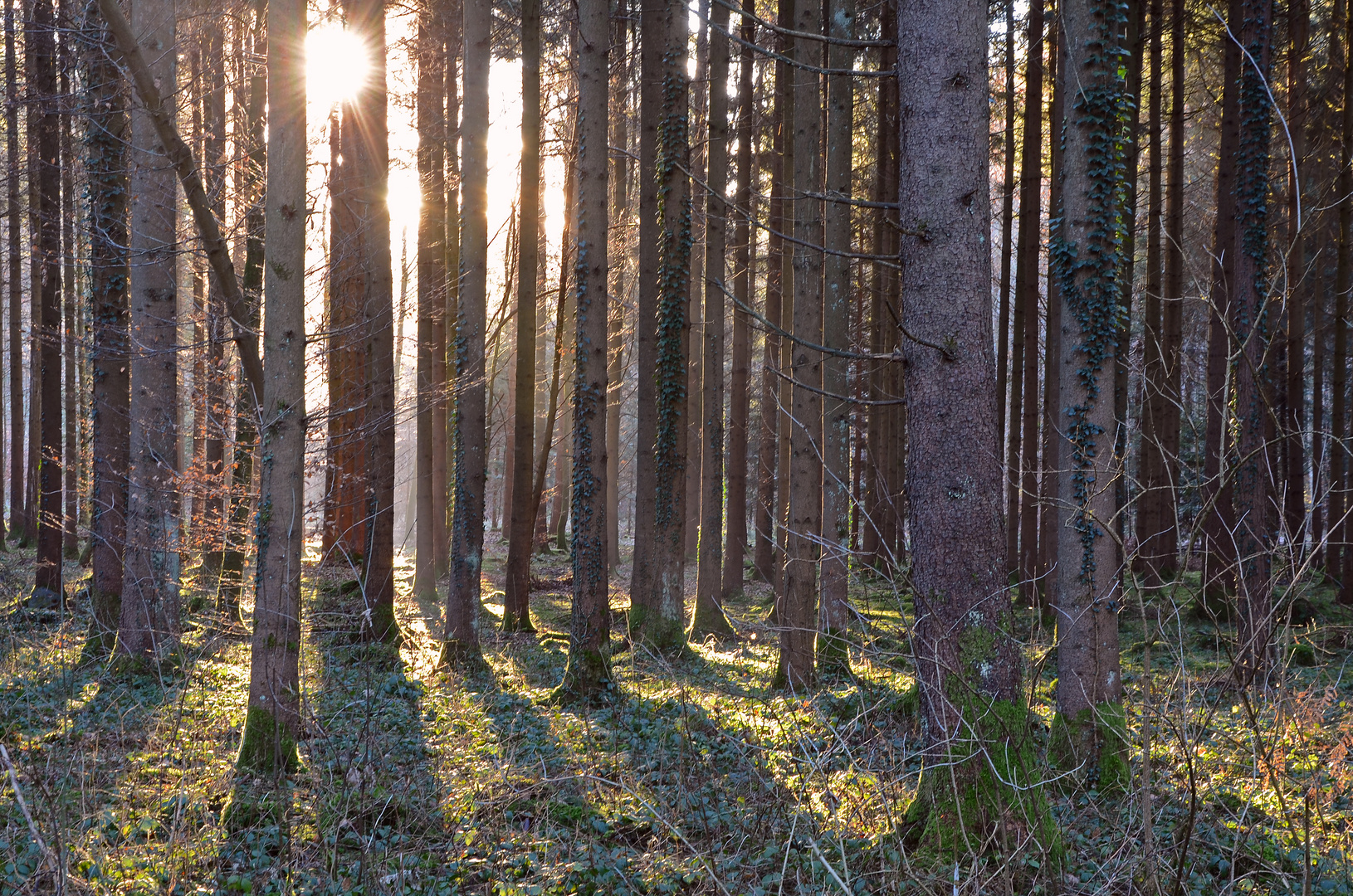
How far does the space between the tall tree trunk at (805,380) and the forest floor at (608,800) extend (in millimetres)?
1003

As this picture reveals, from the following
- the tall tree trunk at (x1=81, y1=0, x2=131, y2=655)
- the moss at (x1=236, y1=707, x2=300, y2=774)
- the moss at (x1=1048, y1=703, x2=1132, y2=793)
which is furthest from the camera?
the tall tree trunk at (x1=81, y1=0, x2=131, y2=655)

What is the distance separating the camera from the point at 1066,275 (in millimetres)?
6586

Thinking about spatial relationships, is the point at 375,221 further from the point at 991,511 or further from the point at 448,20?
the point at 991,511

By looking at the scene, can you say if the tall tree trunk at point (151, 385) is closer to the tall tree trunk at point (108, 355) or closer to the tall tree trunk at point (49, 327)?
the tall tree trunk at point (108, 355)

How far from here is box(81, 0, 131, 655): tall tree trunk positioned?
30.7ft

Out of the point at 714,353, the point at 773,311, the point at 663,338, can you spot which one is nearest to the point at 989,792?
the point at 663,338

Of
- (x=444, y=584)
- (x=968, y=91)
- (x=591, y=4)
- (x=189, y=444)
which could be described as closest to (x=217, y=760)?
(x=968, y=91)

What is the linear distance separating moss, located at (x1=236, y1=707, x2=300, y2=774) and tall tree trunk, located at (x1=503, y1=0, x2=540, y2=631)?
230 inches

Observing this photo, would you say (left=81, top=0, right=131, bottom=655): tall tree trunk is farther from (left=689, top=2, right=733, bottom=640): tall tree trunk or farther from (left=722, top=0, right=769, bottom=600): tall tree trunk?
(left=722, top=0, right=769, bottom=600): tall tree trunk

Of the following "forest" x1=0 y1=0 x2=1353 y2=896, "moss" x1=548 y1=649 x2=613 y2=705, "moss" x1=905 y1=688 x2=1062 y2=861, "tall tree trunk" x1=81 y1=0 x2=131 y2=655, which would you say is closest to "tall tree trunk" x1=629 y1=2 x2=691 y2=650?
"forest" x1=0 y1=0 x2=1353 y2=896

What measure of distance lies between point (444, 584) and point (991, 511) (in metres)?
15.6

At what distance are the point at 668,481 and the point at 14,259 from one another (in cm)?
1287

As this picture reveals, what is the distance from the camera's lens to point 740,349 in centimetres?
1566

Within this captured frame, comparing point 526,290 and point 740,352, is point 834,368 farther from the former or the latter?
point 740,352
